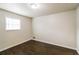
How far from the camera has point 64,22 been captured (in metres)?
1.29

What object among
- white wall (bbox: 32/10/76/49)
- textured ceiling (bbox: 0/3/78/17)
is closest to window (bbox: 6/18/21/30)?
textured ceiling (bbox: 0/3/78/17)

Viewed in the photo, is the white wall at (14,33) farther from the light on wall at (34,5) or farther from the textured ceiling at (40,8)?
the light on wall at (34,5)

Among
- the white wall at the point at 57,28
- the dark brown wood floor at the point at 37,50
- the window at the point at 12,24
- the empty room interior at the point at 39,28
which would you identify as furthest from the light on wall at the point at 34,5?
the dark brown wood floor at the point at 37,50

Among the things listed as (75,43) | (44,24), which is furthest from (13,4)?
(75,43)

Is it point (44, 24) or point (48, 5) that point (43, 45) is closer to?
point (44, 24)

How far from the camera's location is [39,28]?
55.8 inches

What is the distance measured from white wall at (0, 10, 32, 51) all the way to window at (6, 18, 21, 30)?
0.05 meters

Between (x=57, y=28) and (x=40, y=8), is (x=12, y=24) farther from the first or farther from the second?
(x=57, y=28)

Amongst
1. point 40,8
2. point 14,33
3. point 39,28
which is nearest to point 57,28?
point 39,28

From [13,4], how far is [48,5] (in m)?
0.54

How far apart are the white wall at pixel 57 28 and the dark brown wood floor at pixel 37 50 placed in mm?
76

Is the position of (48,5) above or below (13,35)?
above

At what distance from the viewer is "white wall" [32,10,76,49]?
4.12 feet
